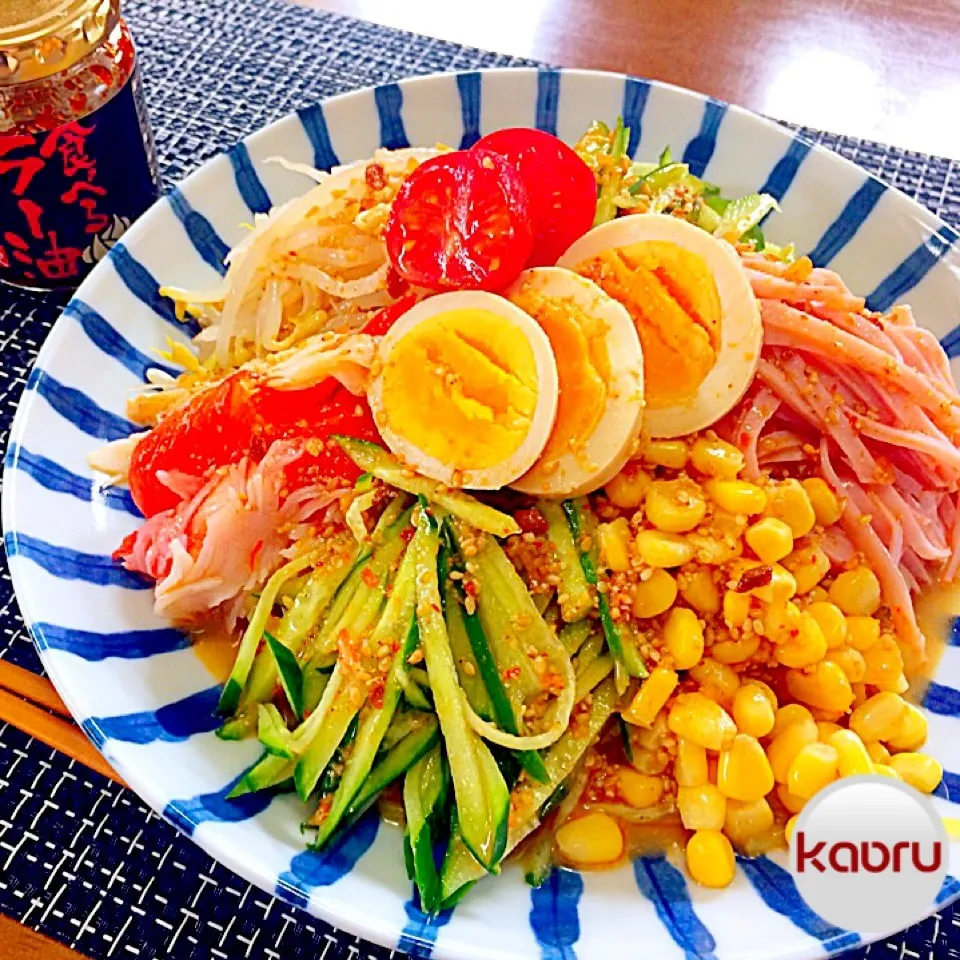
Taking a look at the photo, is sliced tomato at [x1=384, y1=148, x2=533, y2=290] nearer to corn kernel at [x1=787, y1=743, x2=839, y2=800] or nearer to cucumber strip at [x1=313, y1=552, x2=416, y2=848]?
cucumber strip at [x1=313, y1=552, x2=416, y2=848]

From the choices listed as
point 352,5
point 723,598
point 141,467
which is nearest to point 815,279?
point 723,598

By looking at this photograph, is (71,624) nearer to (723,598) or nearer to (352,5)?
(723,598)

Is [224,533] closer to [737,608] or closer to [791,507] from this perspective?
[737,608]

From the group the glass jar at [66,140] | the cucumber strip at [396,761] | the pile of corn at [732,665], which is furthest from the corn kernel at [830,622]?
the glass jar at [66,140]

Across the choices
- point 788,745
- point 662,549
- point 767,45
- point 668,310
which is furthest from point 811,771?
point 767,45

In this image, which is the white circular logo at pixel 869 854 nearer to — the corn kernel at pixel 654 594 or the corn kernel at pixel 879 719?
the corn kernel at pixel 879 719

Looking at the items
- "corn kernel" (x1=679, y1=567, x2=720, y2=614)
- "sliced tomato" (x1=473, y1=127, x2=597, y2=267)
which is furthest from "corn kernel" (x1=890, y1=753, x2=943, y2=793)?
"sliced tomato" (x1=473, y1=127, x2=597, y2=267)
